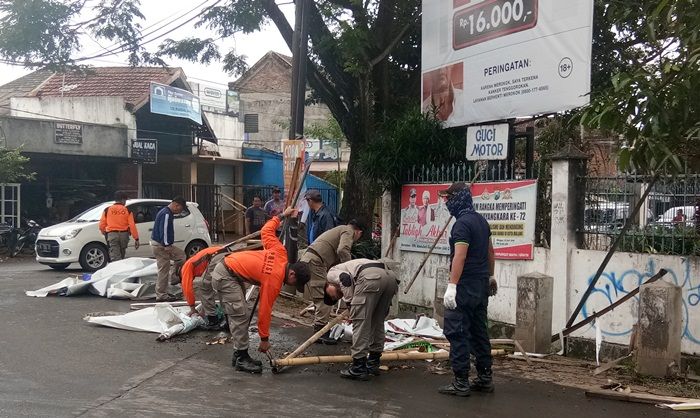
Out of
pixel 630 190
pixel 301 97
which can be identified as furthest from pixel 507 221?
pixel 301 97

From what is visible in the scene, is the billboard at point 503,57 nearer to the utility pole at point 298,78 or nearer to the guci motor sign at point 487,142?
the guci motor sign at point 487,142

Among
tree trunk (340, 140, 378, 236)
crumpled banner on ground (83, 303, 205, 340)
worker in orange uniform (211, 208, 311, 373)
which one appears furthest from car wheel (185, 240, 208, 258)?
worker in orange uniform (211, 208, 311, 373)

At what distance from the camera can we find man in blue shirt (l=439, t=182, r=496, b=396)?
602cm

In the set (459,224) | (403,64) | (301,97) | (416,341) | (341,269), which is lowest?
(416,341)

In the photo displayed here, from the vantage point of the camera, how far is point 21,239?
18672 millimetres

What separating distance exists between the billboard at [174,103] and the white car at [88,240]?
9591 millimetres

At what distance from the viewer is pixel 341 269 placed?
22.3ft

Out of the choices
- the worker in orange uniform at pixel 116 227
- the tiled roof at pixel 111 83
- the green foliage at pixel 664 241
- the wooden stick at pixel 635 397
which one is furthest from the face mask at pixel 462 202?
the tiled roof at pixel 111 83

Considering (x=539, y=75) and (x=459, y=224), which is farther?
(x=539, y=75)

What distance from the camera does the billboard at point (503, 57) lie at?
8.53 metres

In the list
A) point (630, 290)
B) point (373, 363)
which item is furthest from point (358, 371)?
point (630, 290)

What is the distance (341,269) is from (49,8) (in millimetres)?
8651

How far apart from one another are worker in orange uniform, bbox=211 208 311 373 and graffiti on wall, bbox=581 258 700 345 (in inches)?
134

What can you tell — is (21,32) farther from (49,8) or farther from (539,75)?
(539,75)
